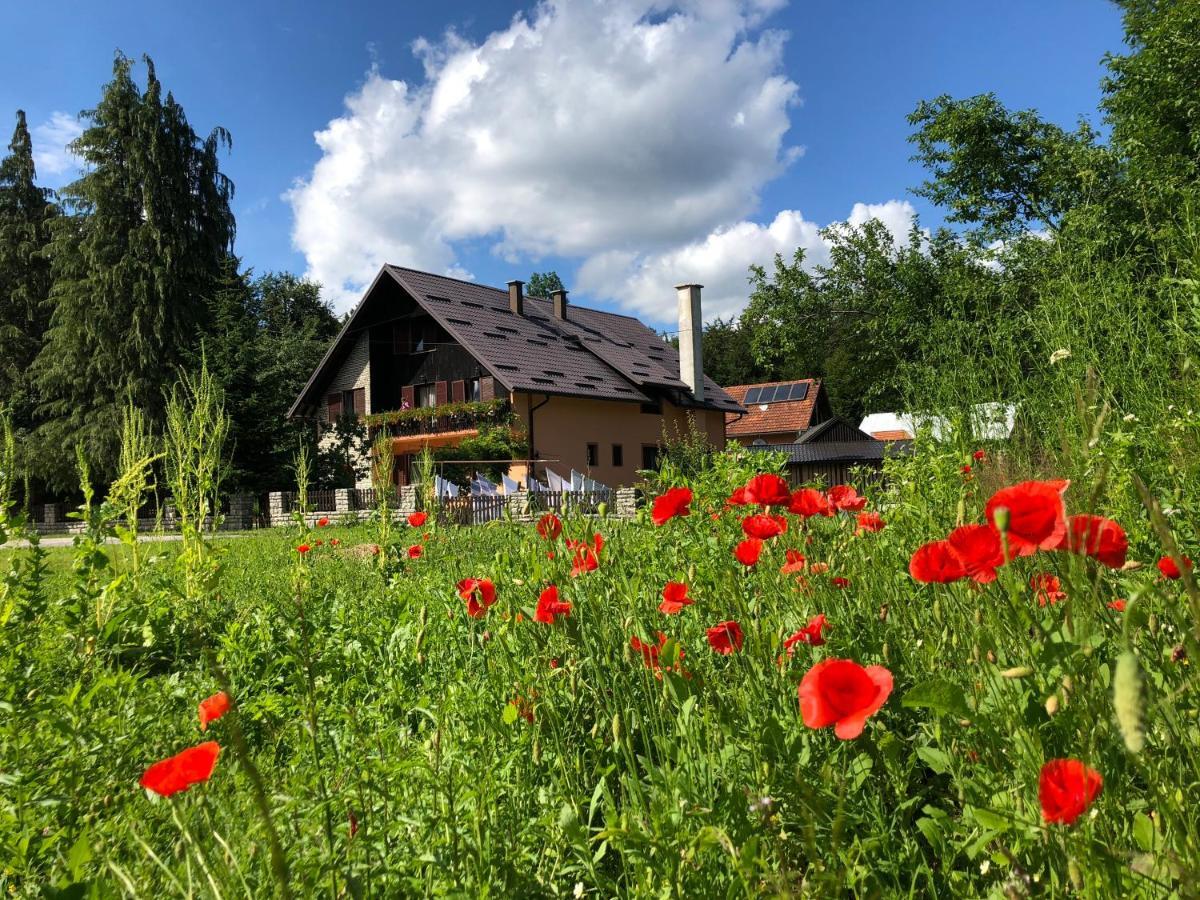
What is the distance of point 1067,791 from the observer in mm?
747

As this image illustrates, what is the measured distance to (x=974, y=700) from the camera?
46.3 inches

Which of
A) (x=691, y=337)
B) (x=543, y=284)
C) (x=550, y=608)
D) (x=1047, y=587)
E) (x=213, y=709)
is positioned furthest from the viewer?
(x=543, y=284)

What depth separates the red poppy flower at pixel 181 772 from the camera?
31.6 inches

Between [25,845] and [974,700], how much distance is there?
158 cm

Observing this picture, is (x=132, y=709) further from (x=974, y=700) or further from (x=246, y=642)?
(x=974, y=700)

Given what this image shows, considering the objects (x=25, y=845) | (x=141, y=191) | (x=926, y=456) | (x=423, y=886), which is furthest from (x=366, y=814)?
(x=141, y=191)

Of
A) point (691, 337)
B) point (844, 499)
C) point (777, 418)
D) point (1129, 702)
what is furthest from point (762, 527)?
point (777, 418)

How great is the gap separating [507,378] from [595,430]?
4.15 m

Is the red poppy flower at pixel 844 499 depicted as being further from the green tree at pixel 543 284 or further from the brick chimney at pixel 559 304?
the green tree at pixel 543 284

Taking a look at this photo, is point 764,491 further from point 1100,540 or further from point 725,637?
point 1100,540

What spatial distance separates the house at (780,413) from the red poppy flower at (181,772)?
32.9 meters

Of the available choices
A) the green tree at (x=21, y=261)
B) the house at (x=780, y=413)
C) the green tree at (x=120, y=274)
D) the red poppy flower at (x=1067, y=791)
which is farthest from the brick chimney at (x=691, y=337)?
the red poppy flower at (x=1067, y=791)

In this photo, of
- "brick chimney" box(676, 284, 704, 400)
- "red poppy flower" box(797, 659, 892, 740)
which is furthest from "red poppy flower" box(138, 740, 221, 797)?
"brick chimney" box(676, 284, 704, 400)

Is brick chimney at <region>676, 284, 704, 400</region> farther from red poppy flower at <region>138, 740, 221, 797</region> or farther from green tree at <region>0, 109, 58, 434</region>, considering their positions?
red poppy flower at <region>138, 740, 221, 797</region>
